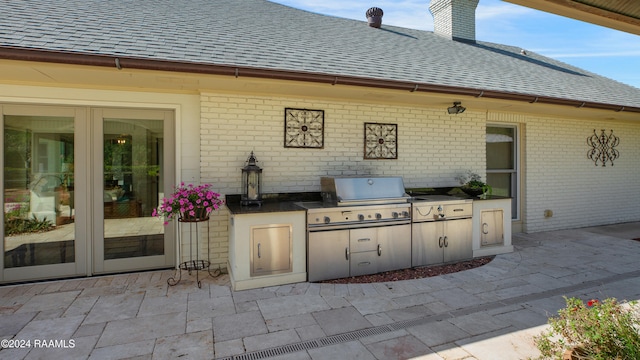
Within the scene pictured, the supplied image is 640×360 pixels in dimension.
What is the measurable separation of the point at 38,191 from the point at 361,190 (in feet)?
12.7

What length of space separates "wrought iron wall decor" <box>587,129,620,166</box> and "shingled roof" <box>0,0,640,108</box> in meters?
0.86

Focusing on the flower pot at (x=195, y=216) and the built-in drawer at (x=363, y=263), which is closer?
the flower pot at (x=195, y=216)

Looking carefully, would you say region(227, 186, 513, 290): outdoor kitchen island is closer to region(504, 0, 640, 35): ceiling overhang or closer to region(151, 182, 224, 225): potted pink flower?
region(151, 182, 224, 225): potted pink flower

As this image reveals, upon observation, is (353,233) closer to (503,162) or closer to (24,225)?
(24,225)

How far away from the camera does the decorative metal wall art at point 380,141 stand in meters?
4.93

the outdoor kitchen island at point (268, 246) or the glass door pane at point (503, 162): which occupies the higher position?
the glass door pane at point (503, 162)

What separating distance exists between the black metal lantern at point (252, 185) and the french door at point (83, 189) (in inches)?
40.1

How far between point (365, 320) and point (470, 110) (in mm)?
4275

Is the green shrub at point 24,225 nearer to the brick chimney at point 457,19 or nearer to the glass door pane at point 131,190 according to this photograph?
the glass door pane at point 131,190

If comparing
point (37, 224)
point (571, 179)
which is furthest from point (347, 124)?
point (571, 179)

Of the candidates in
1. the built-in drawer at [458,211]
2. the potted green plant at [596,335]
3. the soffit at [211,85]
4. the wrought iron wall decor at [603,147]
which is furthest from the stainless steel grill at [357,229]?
the wrought iron wall decor at [603,147]

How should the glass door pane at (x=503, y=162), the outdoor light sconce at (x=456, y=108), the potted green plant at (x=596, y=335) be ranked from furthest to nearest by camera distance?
the glass door pane at (x=503, y=162)
the outdoor light sconce at (x=456, y=108)
the potted green plant at (x=596, y=335)

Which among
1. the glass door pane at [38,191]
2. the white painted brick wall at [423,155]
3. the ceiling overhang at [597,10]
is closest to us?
the ceiling overhang at [597,10]

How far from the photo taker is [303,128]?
180 inches
